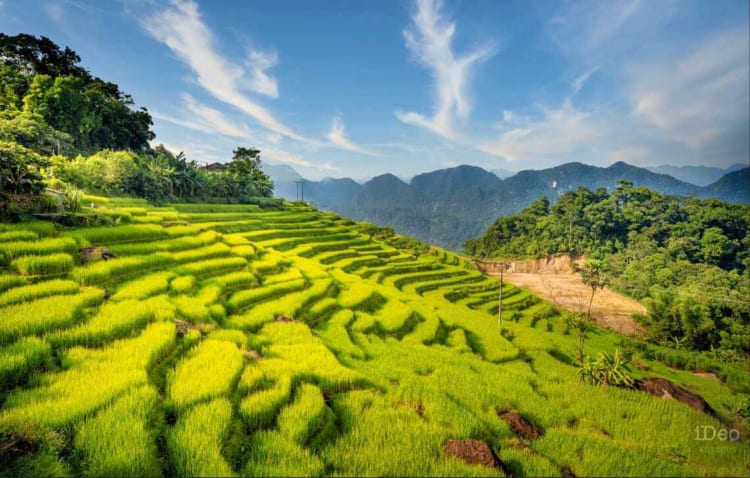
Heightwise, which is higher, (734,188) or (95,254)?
(734,188)

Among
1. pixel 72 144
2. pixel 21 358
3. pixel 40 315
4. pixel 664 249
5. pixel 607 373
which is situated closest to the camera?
pixel 21 358

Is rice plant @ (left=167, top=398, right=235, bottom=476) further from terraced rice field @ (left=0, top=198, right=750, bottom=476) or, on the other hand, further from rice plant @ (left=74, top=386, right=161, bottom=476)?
rice plant @ (left=74, top=386, right=161, bottom=476)

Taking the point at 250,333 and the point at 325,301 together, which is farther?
the point at 325,301

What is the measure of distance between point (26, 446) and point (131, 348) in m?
2.87

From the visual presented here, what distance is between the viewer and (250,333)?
9.00 meters

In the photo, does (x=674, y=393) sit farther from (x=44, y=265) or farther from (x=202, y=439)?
(x=44, y=265)

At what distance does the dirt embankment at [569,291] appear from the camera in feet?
131

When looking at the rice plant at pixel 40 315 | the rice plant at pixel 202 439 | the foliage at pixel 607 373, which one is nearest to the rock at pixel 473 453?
the rice plant at pixel 202 439

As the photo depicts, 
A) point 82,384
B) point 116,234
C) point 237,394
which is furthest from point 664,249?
point 82,384

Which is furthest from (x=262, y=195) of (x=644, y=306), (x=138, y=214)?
(x=644, y=306)

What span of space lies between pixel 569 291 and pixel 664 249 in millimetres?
25484

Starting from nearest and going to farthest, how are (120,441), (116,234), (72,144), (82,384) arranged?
1. (120,441)
2. (82,384)
3. (116,234)
4. (72,144)

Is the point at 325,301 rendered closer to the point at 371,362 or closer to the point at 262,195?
the point at 371,362

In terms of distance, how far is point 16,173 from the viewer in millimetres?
10062
